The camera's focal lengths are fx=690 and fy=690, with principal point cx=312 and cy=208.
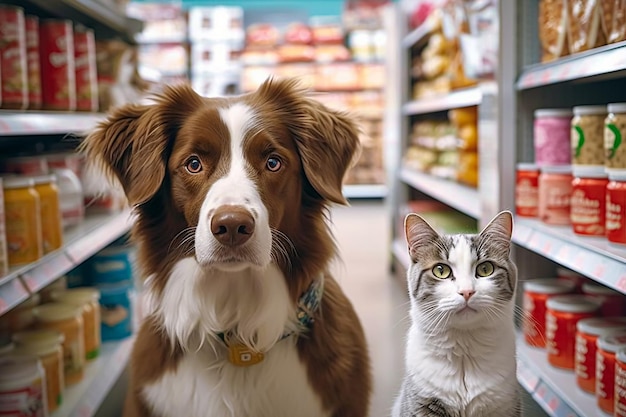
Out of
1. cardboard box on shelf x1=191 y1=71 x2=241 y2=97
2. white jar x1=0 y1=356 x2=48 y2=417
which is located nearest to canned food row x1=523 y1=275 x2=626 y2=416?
white jar x1=0 y1=356 x2=48 y2=417

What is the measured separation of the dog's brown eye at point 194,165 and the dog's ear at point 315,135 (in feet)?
0.76

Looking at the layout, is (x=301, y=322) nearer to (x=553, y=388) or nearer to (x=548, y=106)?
(x=553, y=388)

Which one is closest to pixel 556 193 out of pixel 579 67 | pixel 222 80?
pixel 579 67

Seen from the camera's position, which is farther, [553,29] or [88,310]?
[88,310]

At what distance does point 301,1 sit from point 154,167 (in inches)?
399

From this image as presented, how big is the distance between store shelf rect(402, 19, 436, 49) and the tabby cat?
122 inches

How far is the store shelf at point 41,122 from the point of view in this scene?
6.11ft

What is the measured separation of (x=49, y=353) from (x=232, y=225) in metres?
1.21

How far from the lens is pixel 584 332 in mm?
1963

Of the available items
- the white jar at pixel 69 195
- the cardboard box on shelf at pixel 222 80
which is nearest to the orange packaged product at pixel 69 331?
the white jar at pixel 69 195

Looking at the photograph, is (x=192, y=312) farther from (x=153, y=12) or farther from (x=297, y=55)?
(x=153, y=12)

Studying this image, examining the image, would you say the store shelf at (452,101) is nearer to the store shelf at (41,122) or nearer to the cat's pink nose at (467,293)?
the store shelf at (41,122)

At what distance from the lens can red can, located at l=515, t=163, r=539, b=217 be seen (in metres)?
2.29

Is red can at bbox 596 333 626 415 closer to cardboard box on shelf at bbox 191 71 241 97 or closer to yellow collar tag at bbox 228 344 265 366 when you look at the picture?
yellow collar tag at bbox 228 344 265 366
